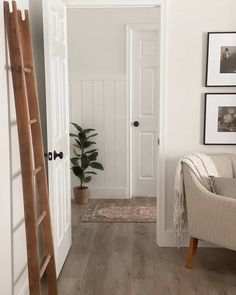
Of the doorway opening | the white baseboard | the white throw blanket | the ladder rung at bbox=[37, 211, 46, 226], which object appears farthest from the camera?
the white baseboard

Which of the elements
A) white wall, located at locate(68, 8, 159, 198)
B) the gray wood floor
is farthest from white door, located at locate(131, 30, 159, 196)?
the gray wood floor

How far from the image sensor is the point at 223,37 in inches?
146

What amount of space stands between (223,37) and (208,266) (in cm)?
187

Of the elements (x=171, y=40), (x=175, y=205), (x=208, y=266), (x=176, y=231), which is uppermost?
(x=171, y=40)

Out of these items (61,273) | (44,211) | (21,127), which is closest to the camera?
(21,127)

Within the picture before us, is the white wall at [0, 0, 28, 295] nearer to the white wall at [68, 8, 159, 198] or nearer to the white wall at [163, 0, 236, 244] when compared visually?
the white wall at [163, 0, 236, 244]

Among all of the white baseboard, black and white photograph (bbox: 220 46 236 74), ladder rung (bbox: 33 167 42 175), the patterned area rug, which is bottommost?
the patterned area rug

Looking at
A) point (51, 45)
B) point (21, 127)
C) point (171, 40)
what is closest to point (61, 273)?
point (21, 127)

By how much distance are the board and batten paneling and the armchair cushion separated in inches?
87.1

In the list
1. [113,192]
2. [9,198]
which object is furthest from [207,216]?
[113,192]

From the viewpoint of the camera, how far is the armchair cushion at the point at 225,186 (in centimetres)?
331

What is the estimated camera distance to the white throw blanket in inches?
137

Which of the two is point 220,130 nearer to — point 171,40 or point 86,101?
point 171,40

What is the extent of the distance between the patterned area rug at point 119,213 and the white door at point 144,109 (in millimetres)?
421
